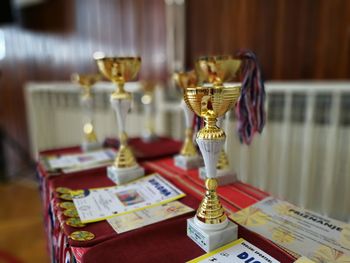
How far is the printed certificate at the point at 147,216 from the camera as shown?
1.99 feet

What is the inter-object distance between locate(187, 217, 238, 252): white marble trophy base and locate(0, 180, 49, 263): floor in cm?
152

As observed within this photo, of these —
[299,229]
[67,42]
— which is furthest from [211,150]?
[67,42]

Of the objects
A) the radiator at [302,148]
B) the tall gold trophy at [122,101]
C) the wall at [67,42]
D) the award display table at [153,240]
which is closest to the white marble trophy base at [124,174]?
the tall gold trophy at [122,101]

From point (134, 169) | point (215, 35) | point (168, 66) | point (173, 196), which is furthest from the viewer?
point (168, 66)

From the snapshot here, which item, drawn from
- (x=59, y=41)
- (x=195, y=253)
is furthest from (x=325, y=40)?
(x=59, y=41)

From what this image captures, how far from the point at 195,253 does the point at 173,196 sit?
226 mm

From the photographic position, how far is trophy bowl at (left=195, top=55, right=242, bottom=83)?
78cm

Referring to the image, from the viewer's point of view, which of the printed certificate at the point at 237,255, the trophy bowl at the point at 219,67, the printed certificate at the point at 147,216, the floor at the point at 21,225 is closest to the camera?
the printed certificate at the point at 237,255

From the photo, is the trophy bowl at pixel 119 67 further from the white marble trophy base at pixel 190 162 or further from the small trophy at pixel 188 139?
the white marble trophy base at pixel 190 162

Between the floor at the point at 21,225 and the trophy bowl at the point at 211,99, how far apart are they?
5.42ft

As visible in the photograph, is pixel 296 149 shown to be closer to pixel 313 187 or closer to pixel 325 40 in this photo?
pixel 313 187

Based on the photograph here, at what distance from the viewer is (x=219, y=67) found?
785 millimetres

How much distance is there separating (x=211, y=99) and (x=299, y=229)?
0.33 metres

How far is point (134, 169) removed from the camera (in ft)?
2.81
